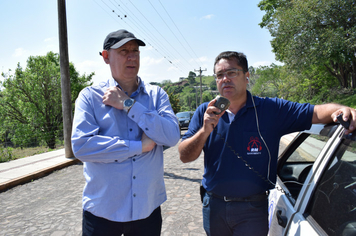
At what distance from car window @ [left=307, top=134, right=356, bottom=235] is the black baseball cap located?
1.63 meters

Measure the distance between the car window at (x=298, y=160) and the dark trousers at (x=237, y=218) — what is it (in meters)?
0.28

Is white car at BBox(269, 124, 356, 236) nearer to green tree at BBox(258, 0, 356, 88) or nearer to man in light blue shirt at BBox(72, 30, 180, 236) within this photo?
man in light blue shirt at BBox(72, 30, 180, 236)

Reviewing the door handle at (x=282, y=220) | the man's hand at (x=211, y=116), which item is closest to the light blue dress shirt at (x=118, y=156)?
the man's hand at (x=211, y=116)

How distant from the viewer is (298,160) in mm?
3111

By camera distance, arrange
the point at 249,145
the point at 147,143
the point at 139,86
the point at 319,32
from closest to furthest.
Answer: the point at 147,143
the point at 249,145
the point at 139,86
the point at 319,32

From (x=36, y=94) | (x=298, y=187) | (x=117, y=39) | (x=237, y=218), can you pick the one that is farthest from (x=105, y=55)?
(x=36, y=94)

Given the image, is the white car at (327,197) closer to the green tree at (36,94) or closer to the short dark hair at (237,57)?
the short dark hair at (237,57)

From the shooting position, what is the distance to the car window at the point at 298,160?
230 cm

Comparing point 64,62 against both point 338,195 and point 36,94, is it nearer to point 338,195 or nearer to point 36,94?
point 338,195

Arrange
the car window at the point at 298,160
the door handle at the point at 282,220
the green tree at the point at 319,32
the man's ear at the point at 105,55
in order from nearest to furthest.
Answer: the door handle at the point at 282,220 → the man's ear at the point at 105,55 → the car window at the point at 298,160 → the green tree at the point at 319,32

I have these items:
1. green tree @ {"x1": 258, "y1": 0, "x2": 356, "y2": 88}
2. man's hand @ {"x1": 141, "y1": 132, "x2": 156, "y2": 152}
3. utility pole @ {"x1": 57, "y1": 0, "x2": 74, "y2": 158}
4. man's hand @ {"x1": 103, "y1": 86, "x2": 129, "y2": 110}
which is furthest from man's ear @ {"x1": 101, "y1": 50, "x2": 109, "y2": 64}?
green tree @ {"x1": 258, "y1": 0, "x2": 356, "y2": 88}

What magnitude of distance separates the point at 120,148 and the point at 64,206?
12.7 feet

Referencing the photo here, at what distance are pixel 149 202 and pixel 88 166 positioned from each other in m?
0.53

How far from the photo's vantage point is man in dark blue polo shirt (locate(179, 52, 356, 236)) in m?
2.06
